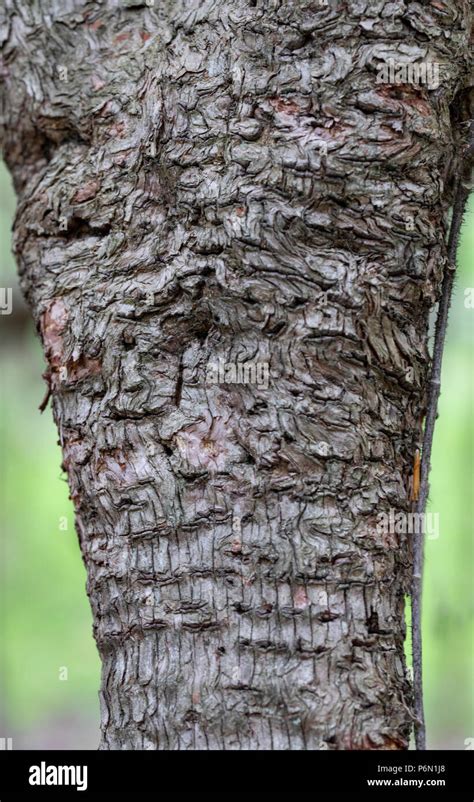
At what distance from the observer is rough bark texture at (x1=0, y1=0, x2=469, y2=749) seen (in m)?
1.49

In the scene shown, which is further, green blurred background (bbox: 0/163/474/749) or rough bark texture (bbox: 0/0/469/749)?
green blurred background (bbox: 0/163/474/749)

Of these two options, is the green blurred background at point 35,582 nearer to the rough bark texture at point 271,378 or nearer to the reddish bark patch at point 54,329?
the reddish bark patch at point 54,329

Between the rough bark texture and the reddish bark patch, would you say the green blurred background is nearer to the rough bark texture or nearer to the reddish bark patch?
→ the reddish bark patch

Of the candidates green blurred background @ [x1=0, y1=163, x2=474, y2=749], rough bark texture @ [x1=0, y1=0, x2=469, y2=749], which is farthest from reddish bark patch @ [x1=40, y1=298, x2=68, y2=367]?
green blurred background @ [x1=0, y1=163, x2=474, y2=749]

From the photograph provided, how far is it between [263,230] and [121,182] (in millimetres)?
405
